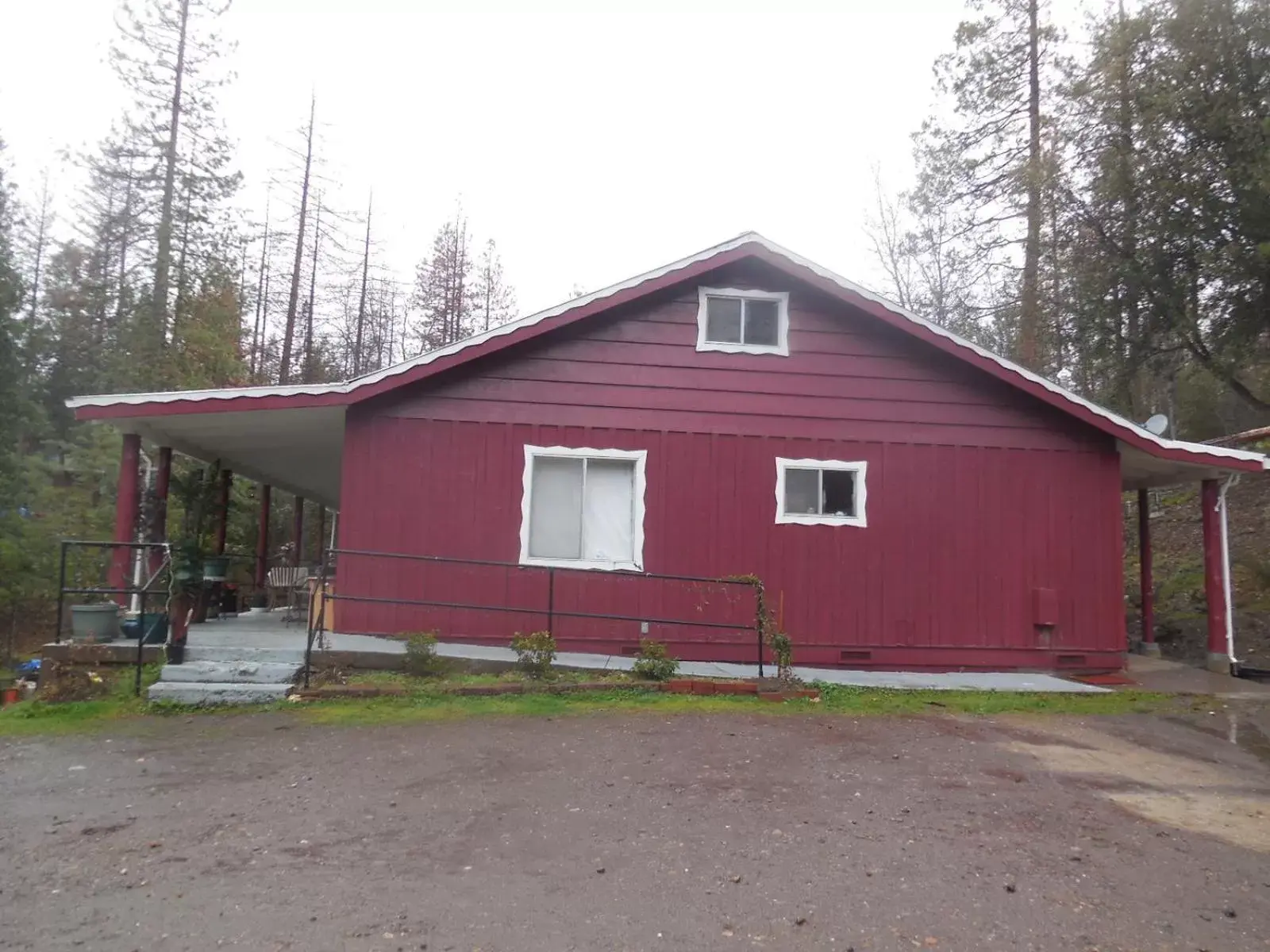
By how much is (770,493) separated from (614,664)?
8.58ft

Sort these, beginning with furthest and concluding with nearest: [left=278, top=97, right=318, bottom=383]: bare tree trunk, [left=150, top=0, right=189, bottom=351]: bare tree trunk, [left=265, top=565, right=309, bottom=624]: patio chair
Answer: [left=278, top=97, right=318, bottom=383]: bare tree trunk < [left=150, top=0, right=189, bottom=351]: bare tree trunk < [left=265, top=565, right=309, bottom=624]: patio chair

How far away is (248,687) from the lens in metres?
7.53

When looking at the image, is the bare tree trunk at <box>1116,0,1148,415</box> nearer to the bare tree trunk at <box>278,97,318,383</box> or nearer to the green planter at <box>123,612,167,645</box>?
the green planter at <box>123,612,167,645</box>

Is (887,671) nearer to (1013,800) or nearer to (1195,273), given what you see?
(1013,800)

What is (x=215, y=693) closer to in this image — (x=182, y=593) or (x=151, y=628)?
(x=182, y=593)

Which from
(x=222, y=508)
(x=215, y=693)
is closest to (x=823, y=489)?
(x=215, y=693)

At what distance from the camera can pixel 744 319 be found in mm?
10289

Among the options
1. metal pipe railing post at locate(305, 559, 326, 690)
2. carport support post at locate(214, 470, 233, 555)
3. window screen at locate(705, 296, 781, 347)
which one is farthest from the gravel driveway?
carport support post at locate(214, 470, 233, 555)

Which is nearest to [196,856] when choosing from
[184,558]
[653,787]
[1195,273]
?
[653,787]

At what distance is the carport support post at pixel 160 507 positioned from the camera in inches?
381

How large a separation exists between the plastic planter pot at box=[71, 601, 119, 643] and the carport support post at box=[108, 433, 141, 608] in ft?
2.85

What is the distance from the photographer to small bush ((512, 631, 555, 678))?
8023 mm

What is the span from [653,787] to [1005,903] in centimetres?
216

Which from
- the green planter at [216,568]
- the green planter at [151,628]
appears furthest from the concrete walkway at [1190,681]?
the green planter at [216,568]
